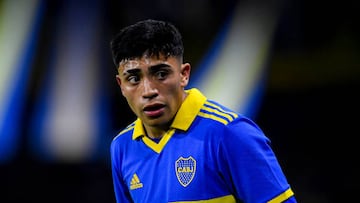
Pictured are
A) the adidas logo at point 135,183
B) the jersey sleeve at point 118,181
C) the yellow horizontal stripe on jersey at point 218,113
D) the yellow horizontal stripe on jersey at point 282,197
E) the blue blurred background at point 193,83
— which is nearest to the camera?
the yellow horizontal stripe on jersey at point 282,197

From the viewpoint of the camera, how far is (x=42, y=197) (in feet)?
14.2

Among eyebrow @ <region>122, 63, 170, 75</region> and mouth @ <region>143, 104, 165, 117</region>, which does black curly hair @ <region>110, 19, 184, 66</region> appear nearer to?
eyebrow @ <region>122, 63, 170, 75</region>

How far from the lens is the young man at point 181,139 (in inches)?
74.9

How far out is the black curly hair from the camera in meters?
2.00

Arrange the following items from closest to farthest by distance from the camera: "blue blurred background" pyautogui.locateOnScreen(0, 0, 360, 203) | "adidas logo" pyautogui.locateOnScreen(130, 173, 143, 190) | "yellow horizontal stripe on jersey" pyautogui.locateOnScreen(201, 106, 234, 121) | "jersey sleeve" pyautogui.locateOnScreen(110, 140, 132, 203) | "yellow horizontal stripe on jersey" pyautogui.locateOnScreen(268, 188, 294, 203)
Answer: "yellow horizontal stripe on jersey" pyautogui.locateOnScreen(268, 188, 294, 203), "yellow horizontal stripe on jersey" pyautogui.locateOnScreen(201, 106, 234, 121), "adidas logo" pyautogui.locateOnScreen(130, 173, 143, 190), "jersey sleeve" pyautogui.locateOnScreen(110, 140, 132, 203), "blue blurred background" pyautogui.locateOnScreen(0, 0, 360, 203)

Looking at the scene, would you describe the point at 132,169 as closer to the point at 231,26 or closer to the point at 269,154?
the point at 269,154

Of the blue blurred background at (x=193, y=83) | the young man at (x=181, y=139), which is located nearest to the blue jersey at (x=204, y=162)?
the young man at (x=181, y=139)

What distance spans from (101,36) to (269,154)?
379cm

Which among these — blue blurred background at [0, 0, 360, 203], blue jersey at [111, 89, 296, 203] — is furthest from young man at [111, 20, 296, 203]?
blue blurred background at [0, 0, 360, 203]

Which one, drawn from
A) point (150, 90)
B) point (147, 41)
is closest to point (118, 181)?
point (150, 90)

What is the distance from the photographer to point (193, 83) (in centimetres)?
561

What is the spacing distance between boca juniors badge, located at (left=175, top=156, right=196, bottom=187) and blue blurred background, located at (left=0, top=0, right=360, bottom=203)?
236 cm

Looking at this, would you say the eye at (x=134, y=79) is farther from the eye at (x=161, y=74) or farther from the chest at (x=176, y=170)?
the chest at (x=176, y=170)

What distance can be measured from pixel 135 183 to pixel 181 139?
230mm
